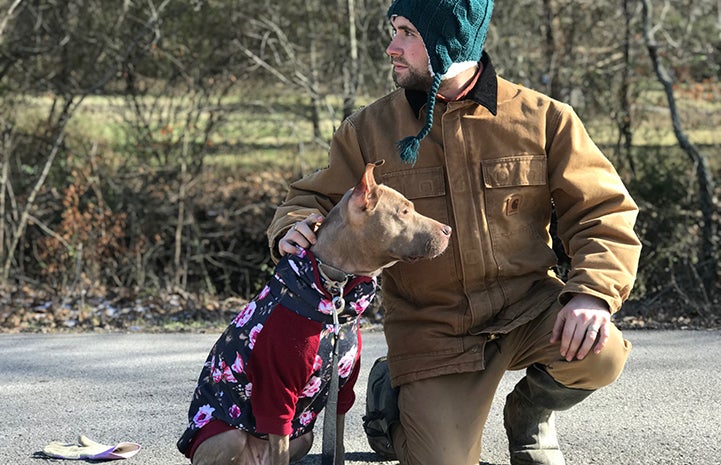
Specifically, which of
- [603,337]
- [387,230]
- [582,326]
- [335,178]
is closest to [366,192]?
[387,230]

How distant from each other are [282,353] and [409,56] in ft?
4.37

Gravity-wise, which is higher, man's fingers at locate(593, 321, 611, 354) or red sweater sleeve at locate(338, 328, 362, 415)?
man's fingers at locate(593, 321, 611, 354)

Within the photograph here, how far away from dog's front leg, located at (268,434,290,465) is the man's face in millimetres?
1506

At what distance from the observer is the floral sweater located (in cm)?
340

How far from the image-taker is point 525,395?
4.04 m

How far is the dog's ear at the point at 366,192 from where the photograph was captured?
340 centimetres

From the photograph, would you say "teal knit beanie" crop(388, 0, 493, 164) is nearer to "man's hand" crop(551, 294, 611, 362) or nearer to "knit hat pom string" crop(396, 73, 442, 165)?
"knit hat pom string" crop(396, 73, 442, 165)

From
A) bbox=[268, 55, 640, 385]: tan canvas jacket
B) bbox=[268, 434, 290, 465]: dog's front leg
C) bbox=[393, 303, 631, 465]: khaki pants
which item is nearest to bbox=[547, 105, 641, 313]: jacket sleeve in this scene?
bbox=[268, 55, 640, 385]: tan canvas jacket

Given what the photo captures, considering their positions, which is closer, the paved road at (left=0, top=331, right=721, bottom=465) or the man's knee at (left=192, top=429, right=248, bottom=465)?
the man's knee at (left=192, top=429, right=248, bottom=465)

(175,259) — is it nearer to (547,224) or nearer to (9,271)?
(9,271)

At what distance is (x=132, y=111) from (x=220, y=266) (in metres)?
1.95

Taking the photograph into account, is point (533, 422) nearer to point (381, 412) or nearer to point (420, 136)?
point (381, 412)

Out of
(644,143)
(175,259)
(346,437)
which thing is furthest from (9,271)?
(644,143)

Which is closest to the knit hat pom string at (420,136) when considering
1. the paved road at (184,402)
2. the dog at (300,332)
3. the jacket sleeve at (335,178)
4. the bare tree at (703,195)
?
the dog at (300,332)
